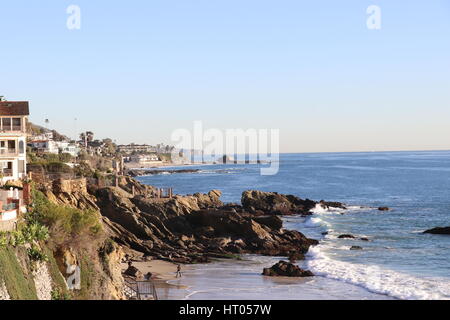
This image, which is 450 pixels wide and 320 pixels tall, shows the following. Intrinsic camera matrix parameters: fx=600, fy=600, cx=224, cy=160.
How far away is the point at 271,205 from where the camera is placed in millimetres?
84125

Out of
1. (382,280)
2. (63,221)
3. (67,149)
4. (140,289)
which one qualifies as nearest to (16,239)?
(63,221)

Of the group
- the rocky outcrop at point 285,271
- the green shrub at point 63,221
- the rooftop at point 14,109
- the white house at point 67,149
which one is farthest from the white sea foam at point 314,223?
the white house at point 67,149

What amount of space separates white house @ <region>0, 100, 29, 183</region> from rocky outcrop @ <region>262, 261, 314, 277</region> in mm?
19809

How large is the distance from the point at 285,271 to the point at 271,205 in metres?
43.7

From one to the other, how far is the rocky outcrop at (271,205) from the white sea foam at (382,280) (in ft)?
113

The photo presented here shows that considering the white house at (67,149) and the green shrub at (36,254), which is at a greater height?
the white house at (67,149)

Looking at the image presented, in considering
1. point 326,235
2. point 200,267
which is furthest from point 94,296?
point 326,235

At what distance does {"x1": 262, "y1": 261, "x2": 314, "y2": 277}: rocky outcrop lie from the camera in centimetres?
4047

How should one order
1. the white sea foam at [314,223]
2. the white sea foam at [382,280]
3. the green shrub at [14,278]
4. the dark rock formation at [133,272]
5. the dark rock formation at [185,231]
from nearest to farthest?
the green shrub at [14,278] < the white sea foam at [382,280] < the dark rock formation at [133,272] < the dark rock formation at [185,231] < the white sea foam at [314,223]

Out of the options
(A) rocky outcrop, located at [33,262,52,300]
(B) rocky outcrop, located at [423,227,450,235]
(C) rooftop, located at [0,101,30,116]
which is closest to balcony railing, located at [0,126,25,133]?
(C) rooftop, located at [0,101,30,116]

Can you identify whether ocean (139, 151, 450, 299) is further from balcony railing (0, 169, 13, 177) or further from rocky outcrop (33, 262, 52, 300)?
balcony railing (0, 169, 13, 177)

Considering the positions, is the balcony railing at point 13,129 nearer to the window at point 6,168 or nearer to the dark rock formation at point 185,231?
the window at point 6,168

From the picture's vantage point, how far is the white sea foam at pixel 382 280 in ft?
117

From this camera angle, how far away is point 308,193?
120375mm
